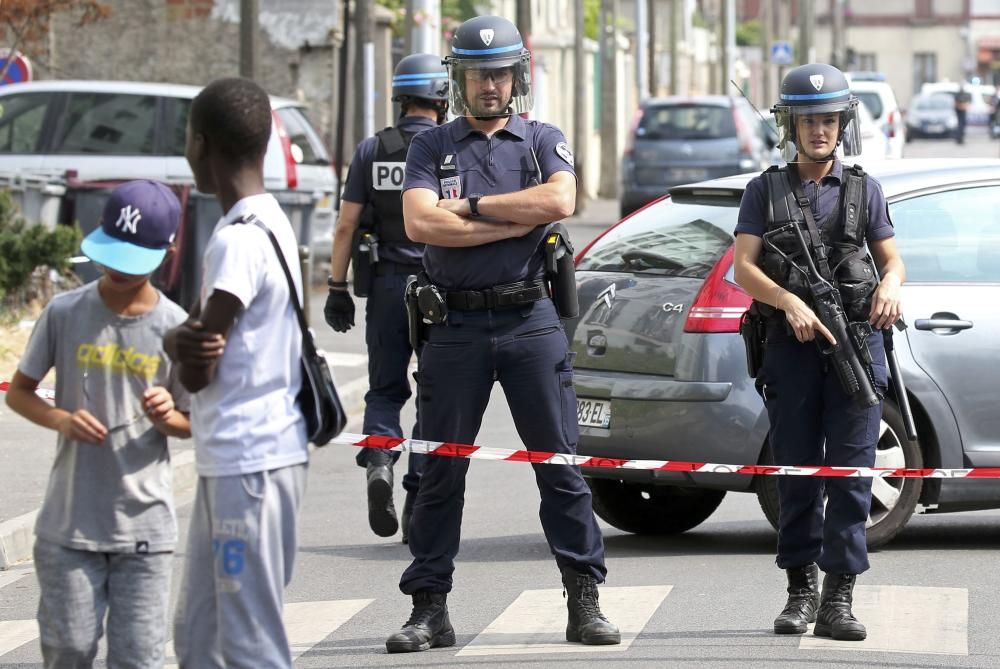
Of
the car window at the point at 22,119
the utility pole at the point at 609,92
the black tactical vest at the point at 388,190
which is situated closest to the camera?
the black tactical vest at the point at 388,190

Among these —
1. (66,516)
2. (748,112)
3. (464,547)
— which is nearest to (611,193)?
(748,112)

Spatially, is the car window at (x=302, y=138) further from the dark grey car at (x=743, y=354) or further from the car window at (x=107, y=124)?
the dark grey car at (x=743, y=354)

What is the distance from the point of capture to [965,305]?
780 cm

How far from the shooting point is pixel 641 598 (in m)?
7.04

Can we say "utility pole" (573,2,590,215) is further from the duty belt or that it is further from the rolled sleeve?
the duty belt

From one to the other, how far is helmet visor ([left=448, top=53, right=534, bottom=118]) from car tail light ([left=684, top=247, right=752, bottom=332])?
5.50ft

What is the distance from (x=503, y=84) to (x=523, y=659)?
1778 millimetres

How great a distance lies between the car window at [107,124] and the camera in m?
18.9

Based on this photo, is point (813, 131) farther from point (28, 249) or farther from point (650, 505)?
point (28, 249)

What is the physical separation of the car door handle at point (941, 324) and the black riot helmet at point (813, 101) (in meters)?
1.43

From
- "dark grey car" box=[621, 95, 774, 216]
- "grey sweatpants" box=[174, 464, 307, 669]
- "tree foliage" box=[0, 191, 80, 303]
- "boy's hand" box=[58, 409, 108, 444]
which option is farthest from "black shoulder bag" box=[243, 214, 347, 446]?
"dark grey car" box=[621, 95, 774, 216]

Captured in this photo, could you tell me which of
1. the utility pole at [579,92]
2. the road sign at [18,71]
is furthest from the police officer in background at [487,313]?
the utility pole at [579,92]

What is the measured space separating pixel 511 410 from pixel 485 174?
736 mm

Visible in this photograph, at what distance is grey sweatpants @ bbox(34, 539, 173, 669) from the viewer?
179 inches
